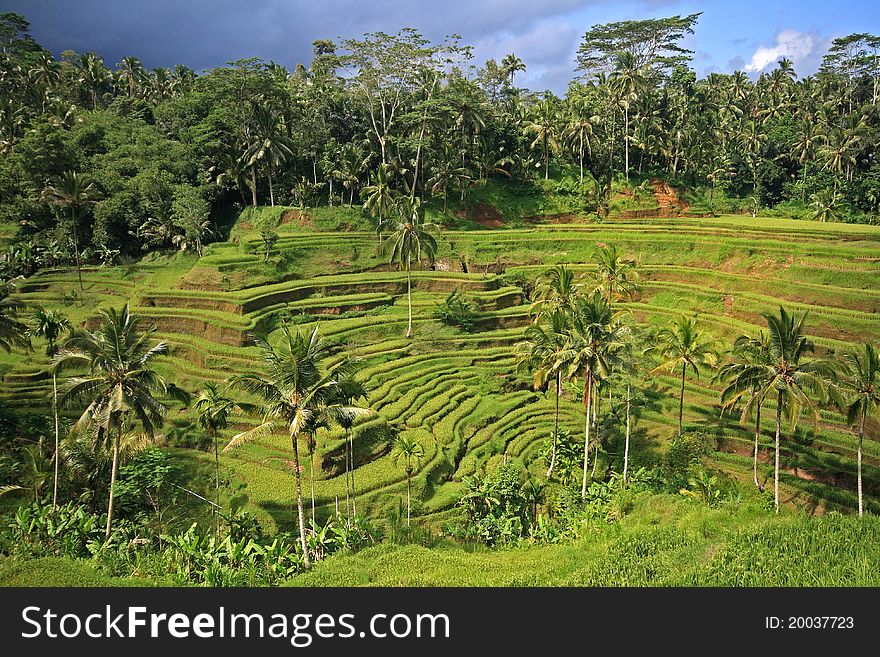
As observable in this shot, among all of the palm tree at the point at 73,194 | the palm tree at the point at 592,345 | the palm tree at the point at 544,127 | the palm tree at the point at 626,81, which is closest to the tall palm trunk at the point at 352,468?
the palm tree at the point at 592,345

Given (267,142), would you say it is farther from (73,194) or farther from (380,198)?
(73,194)

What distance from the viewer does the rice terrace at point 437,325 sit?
18.7 metres

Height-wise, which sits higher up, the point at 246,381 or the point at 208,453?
the point at 246,381

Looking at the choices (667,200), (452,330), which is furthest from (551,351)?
(667,200)

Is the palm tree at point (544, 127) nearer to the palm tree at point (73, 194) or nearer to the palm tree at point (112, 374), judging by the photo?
the palm tree at point (73, 194)

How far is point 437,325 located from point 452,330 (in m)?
1.28

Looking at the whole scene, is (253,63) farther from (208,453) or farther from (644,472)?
(644,472)

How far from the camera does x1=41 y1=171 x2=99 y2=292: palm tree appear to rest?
155ft

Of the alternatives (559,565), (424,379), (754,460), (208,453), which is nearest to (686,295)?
(754,460)

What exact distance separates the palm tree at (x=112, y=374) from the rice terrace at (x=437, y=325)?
13 centimetres

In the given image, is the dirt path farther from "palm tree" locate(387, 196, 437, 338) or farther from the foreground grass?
→ the foreground grass

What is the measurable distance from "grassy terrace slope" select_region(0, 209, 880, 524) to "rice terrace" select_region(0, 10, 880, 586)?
21 centimetres

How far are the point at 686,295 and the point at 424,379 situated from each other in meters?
21.7

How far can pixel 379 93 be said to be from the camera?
60062 mm
